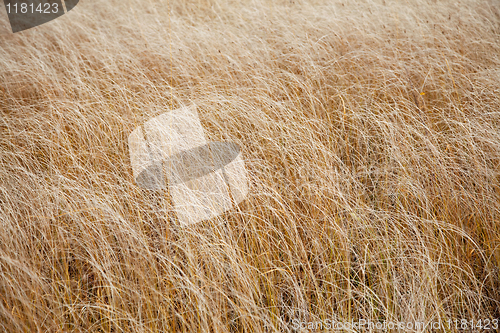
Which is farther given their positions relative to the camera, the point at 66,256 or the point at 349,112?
the point at 349,112

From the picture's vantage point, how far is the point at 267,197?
69.9 inches

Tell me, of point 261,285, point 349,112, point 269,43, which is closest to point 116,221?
point 261,285

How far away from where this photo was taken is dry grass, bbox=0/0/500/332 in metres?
1.37

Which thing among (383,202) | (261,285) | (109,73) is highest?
(109,73)

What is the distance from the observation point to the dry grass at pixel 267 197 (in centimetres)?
137

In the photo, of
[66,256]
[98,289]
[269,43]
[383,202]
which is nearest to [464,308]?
[383,202]

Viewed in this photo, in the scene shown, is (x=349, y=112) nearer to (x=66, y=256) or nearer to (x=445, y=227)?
(x=445, y=227)

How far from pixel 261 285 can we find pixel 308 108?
143 centimetres

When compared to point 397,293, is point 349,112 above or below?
above

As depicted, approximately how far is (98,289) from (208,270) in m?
0.45

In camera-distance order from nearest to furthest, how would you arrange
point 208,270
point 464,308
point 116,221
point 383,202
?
point 464,308, point 208,270, point 116,221, point 383,202

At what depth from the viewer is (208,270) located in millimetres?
1465

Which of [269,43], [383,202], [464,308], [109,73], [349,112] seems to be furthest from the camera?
[269,43]

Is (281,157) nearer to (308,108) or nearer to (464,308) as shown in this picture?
(308,108)
